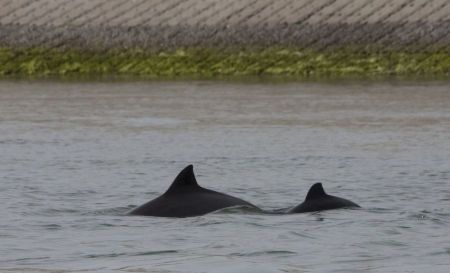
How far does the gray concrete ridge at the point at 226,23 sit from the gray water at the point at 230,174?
8.03m

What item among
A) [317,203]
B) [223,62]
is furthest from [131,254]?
[223,62]

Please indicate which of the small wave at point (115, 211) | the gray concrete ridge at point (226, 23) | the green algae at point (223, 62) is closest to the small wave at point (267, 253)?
the small wave at point (115, 211)

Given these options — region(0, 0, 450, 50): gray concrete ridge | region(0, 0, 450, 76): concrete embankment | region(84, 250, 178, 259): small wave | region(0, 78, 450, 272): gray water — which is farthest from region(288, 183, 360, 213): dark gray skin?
region(0, 0, 450, 50): gray concrete ridge

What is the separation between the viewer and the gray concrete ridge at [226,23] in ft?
166

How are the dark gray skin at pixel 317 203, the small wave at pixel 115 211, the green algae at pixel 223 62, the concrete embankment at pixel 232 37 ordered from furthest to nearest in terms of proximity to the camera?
the concrete embankment at pixel 232 37
the green algae at pixel 223 62
the small wave at pixel 115 211
the dark gray skin at pixel 317 203

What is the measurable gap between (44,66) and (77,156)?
26.2 meters

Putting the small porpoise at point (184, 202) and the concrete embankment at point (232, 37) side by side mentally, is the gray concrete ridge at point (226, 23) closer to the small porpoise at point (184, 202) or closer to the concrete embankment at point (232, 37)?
the concrete embankment at point (232, 37)

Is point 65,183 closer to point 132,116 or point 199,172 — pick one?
point 199,172

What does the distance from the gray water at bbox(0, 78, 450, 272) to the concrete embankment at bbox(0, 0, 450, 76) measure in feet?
22.0

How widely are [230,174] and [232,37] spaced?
92.6 ft

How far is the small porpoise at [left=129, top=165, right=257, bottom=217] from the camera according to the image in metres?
17.7

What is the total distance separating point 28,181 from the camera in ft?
71.7

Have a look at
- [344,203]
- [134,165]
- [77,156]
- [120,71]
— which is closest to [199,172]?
[134,165]

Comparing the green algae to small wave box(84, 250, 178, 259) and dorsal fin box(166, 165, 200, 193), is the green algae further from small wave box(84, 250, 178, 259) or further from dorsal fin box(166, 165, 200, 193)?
small wave box(84, 250, 178, 259)
